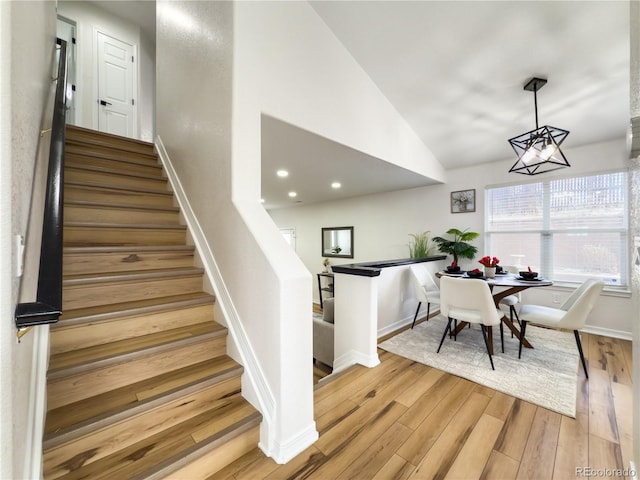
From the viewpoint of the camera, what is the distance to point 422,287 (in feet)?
10.8

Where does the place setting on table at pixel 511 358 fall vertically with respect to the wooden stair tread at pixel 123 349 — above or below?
below

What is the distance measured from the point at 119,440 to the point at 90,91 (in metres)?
5.03

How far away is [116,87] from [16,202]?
4.89 metres

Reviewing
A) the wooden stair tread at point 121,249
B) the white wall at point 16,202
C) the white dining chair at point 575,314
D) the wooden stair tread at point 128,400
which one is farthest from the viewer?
the white dining chair at point 575,314

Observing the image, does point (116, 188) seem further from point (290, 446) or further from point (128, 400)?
point (290, 446)

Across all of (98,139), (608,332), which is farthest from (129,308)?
(608,332)

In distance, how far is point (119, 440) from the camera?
123 centimetres

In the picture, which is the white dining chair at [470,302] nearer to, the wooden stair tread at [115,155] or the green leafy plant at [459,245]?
the green leafy plant at [459,245]

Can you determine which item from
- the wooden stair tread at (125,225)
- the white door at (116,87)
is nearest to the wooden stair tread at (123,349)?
the wooden stair tread at (125,225)

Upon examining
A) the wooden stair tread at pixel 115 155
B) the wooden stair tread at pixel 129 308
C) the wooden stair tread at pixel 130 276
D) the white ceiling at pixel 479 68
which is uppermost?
the white ceiling at pixel 479 68

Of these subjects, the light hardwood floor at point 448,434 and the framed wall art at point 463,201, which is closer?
the light hardwood floor at point 448,434

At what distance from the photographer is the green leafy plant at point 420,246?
451 cm

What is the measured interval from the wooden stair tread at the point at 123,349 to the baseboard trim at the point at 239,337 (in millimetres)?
124

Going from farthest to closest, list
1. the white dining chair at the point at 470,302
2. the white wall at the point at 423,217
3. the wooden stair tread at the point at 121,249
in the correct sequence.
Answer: the white wall at the point at 423,217 < the white dining chair at the point at 470,302 < the wooden stair tread at the point at 121,249
